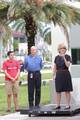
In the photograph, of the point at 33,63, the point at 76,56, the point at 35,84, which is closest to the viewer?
the point at 33,63

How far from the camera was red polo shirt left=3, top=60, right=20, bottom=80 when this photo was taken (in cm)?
1509

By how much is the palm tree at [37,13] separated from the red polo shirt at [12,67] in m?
9.92

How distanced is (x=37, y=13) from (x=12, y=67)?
10.7 meters

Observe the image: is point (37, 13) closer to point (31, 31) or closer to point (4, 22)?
point (31, 31)

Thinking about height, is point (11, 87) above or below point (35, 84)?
below

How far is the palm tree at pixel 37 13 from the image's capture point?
83.2 ft

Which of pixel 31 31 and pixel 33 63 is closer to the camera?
pixel 33 63

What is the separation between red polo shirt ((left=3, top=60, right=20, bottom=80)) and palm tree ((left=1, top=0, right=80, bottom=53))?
9.92 metres

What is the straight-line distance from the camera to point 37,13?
83.7 feet

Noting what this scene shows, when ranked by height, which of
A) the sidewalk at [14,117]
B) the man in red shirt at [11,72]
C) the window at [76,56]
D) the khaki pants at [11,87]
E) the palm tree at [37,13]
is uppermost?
the palm tree at [37,13]

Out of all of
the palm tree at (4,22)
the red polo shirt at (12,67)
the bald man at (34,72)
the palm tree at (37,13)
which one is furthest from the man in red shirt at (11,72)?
the palm tree at (4,22)

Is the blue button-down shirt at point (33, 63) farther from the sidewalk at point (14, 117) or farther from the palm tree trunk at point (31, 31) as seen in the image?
the palm tree trunk at point (31, 31)

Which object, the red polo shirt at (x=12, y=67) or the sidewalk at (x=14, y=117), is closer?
the sidewalk at (x=14, y=117)

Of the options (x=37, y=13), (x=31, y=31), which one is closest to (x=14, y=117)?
(x=31, y=31)
